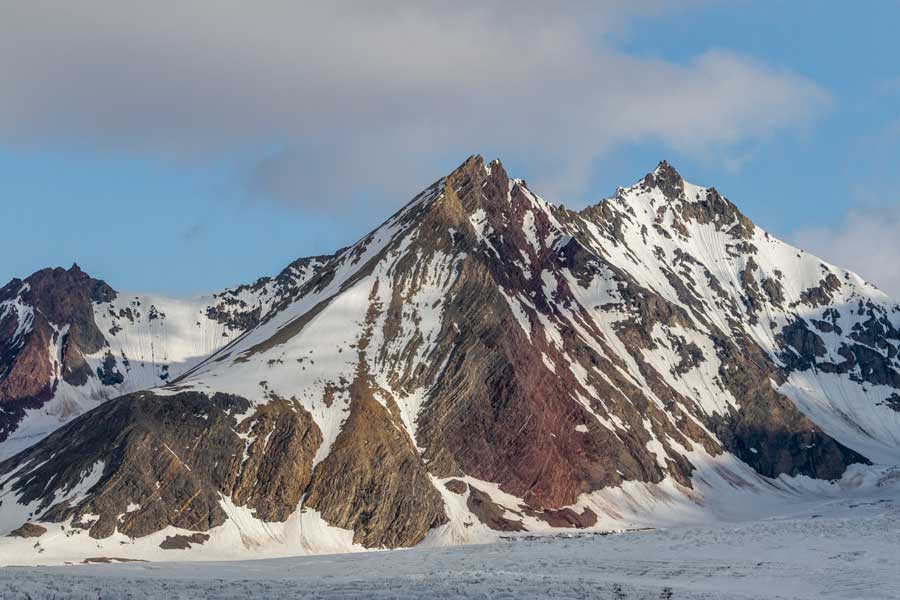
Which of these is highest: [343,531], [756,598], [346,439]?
[346,439]

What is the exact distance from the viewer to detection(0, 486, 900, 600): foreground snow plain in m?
69.0

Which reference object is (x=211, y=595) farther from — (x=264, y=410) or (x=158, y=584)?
(x=264, y=410)

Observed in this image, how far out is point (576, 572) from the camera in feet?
277

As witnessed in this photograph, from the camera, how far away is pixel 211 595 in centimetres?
6769

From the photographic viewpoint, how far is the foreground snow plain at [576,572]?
2717 inches

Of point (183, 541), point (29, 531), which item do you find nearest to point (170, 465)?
point (183, 541)

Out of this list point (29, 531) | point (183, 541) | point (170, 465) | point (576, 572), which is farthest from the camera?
point (170, 465)

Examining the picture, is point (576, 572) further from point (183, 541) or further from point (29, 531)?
point (29, 531)

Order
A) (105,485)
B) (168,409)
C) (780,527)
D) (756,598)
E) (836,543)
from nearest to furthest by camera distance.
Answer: (756,598), (836,543), (780,527), (105,485), (168,409)

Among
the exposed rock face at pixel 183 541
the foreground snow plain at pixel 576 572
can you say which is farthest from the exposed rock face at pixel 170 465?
the foreground snow plain at pixel 576 572

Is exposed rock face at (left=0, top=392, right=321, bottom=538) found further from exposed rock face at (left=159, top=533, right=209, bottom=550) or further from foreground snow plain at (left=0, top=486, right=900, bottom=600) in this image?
foreground snow plain at (left=0, top=486, right=900, bottom=600)

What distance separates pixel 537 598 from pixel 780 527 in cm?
5717

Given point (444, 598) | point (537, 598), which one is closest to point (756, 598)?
point (537, 598)

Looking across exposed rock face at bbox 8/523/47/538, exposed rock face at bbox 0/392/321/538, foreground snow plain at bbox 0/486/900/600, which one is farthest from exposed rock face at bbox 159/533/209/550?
foreground snow plain at bbox 0/486/900/600
